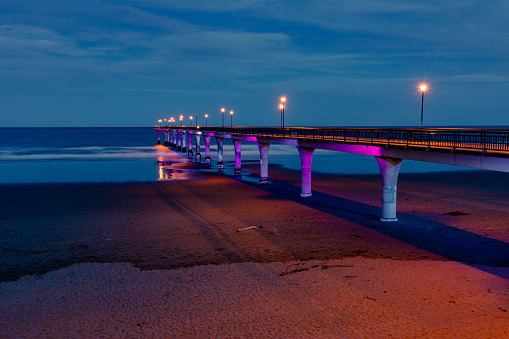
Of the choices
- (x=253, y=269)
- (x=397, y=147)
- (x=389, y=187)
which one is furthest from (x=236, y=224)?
(x=397, y=147)

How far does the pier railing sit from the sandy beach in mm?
5252

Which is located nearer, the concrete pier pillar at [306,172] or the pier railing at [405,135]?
the pier railing at [405,135]

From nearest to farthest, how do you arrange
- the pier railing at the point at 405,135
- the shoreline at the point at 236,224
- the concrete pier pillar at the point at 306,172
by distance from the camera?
1. the shoreline at the point at 236,224
2. the pier railing at the point at 405,135
3. the concrete pier pillar at the point at 306,172

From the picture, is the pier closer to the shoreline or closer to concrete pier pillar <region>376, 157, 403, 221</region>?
concrete pier pillar <region>376, 157, 403, 221</region>

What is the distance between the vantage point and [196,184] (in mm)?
49156

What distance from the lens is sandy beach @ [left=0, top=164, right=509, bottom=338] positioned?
14477 millimetres

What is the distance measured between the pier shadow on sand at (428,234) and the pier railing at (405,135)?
516 centimetres

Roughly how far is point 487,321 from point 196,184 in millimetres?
37772

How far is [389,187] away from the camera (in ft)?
94.7

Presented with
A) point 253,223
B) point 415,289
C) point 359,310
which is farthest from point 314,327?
point 253,223

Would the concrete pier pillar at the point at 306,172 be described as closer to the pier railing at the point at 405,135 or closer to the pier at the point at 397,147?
the pier at the point at 397,147

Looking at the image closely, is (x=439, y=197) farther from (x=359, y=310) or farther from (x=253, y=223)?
(x=359, y=310)

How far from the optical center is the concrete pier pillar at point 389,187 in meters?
28.9

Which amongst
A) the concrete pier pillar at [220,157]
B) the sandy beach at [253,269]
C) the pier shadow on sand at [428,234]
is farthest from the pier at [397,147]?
the concrete pier pillar at [220,157]
